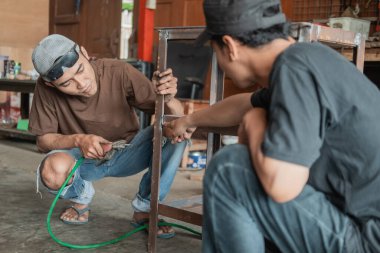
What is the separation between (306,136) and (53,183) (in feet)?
4.19

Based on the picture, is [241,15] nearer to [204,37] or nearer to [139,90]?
[204,37]

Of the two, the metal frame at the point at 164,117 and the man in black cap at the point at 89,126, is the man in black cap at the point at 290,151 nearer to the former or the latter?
the metal frame at the point at 164,117

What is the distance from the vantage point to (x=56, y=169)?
73.5 inches

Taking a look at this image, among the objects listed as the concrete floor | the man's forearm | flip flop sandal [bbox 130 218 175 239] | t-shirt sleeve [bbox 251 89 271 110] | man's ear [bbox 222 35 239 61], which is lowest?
the concrete floor

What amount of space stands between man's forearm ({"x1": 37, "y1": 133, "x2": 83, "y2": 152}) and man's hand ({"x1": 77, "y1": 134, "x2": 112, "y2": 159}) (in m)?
0.03

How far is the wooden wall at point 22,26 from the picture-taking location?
5.48 m

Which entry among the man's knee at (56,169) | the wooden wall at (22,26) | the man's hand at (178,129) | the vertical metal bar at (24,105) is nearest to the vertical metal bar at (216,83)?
the man's hand at (178,129)

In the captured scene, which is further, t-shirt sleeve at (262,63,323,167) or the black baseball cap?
the black baseball cap

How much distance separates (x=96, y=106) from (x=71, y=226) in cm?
53

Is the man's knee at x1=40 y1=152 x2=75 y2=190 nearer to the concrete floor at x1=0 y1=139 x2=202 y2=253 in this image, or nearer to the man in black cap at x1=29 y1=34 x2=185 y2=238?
the man in black cap at x1=29 y1=34 x2=185 y2=238

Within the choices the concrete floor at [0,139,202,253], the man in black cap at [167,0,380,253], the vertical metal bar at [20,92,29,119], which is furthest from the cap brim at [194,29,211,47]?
the vertical metal bar at [20,92,29,119]

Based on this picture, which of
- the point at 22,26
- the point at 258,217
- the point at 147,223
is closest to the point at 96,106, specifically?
the point at 147,223

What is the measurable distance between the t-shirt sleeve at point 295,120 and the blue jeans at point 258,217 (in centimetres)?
16

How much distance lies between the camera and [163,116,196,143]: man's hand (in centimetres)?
153
